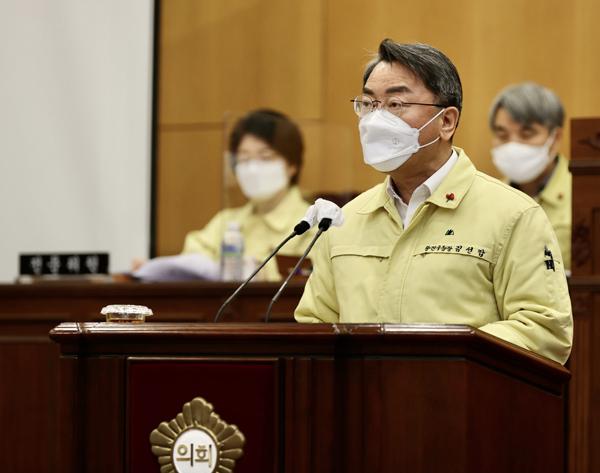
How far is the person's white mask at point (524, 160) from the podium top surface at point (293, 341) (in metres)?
2.69

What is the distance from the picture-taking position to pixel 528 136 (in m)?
4.12

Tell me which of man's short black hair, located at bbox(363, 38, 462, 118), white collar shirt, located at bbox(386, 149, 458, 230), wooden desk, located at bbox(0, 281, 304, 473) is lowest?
wooden desk, located at bbox(0, 281, 304, 473)

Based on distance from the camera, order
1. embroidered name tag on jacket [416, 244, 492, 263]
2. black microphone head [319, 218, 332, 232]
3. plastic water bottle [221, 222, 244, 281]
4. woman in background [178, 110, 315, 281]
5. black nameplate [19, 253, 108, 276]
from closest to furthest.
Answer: black microphone head [319, 218, 332, 232]
embroidered name tag on jacket [416, 244, 492, 263]
plastic water bottle [221, 222, 244, 281]
black nameplate [19, 253, 108, 276]
woman in background [178, 110, 315, 281]

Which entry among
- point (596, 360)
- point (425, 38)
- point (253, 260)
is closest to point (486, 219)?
point (596, 360)

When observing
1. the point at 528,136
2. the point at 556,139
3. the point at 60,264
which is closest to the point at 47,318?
the point at 60,264

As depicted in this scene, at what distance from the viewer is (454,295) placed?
6.26 ft

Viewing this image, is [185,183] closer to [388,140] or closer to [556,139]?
[556,139]

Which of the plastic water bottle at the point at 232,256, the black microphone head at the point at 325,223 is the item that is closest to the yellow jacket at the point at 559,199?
the plastic water bottle at the point at 232,256

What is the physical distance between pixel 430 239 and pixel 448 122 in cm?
33

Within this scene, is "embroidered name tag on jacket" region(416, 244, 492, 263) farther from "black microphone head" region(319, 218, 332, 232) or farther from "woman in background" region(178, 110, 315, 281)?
"woman in background" region(178, 110, 315, 281)

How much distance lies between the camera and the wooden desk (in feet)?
11.0

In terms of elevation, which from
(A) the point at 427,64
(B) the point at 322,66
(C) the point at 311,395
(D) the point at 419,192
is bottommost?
(C) the point at 311,395

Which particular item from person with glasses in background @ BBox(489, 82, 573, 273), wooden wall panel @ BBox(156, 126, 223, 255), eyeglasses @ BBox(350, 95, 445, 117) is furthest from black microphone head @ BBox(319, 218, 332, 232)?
wooden wall panel @ BBox(156, 126, 223, 255)

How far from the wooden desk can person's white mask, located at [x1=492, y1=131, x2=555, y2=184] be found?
4.67 ft
